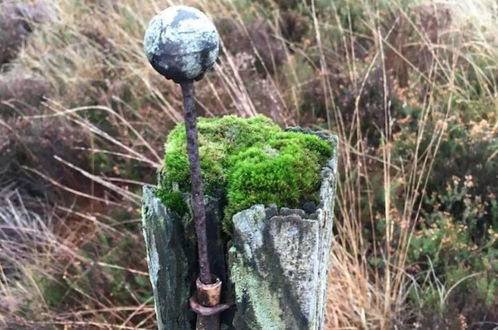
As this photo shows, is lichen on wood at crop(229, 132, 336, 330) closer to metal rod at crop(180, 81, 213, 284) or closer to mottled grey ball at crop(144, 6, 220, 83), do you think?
metal rod at crop(180, 81, 213, 284)

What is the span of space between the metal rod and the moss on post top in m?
0.07

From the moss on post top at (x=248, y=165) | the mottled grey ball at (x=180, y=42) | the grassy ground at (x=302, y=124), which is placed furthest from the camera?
the grassy ground at (x=302, y=124)

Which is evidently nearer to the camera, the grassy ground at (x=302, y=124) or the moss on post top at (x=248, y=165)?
the moss on post top at (x=248, y=165)

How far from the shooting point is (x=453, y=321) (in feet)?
7.36

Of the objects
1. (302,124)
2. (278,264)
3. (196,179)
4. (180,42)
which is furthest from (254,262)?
(302,124)

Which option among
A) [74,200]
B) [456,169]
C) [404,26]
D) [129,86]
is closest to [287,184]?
[456,169]

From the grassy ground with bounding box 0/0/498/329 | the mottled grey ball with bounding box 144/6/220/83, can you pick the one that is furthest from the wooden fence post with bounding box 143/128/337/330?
the grassy ground with bounding box 0/0/498/329

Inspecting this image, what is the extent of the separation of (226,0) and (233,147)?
407 cm

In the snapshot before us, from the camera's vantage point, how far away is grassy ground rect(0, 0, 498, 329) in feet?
8.29

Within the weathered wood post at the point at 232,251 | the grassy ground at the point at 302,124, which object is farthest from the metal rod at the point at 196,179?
the grassy ground at the point at 302,124

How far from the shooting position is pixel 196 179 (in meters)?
0.87

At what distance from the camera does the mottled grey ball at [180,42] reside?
0.81 metres

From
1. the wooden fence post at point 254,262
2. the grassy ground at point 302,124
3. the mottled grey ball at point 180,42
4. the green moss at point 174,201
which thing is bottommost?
the grassy ground at point 302,124

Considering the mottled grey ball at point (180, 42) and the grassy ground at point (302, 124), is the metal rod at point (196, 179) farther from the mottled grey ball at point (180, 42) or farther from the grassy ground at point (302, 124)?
the grassy ground at point (302, 124)
